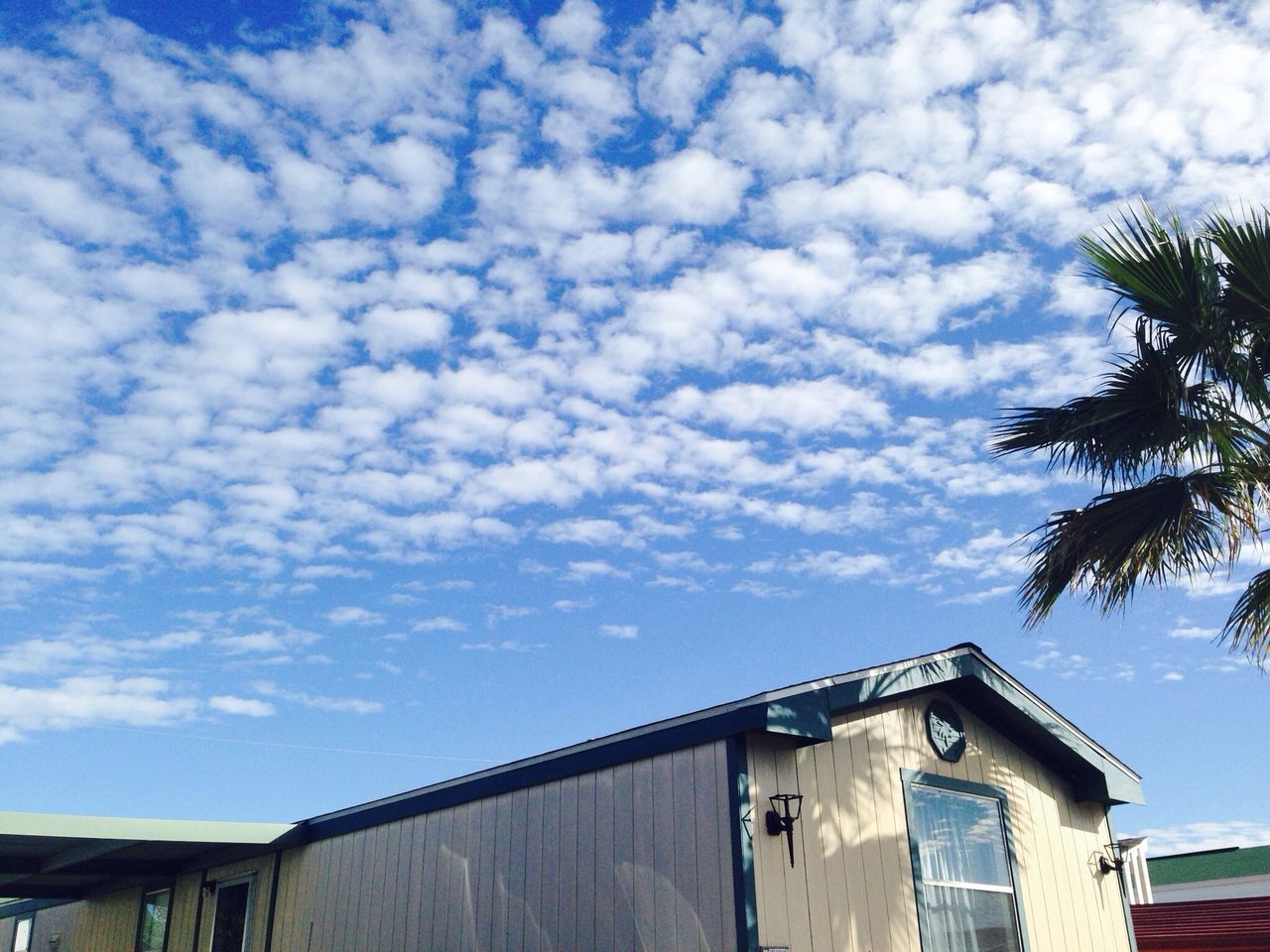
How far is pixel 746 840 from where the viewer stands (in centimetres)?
656

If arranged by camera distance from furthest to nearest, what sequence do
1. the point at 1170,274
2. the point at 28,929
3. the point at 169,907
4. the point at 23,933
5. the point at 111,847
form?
the point at 23,933, the point at 28,929, the point at 169,907, the point at 111,847, the point at 1170,274

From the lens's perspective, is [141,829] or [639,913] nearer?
[639,913]

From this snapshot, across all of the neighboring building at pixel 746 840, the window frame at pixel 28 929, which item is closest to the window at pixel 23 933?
the window frame at pixel 28 929

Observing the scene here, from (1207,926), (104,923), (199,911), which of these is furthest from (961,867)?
(104,923)

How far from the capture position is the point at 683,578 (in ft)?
66.3

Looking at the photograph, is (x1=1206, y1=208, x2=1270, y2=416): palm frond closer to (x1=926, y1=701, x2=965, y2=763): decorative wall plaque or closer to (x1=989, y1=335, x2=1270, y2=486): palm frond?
(x1=989, y1=335, x2=1270, y2=486): palm frond

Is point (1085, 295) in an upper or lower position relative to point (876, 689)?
upper

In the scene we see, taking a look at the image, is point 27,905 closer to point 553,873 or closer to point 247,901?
point 247,901

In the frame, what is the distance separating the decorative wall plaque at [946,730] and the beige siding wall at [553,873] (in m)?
2.28

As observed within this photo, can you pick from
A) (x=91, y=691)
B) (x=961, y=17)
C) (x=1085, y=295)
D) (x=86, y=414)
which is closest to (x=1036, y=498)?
(x=1085, y=295)

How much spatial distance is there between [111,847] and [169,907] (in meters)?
2.30

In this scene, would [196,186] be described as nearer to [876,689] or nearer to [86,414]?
[86,414]

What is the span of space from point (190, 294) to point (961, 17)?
7.88 meters

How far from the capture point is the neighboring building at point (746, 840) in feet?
22.3
